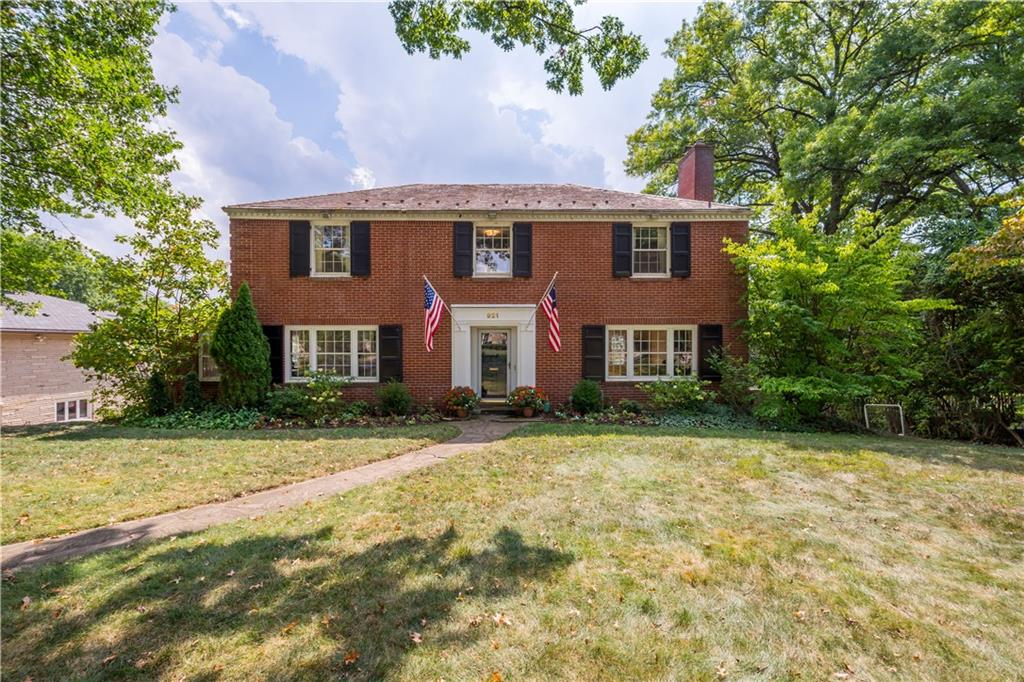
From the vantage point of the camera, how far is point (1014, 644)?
8.26 feet

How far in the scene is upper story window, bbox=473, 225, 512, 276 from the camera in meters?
11.6

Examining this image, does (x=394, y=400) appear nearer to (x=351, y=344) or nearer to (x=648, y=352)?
(x=351, y=344)

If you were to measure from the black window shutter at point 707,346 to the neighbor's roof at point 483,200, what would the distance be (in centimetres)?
328

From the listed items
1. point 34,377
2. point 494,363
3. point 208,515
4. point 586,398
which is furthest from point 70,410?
point 586,398

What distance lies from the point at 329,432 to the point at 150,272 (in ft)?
22.7

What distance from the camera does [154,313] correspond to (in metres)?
10.6

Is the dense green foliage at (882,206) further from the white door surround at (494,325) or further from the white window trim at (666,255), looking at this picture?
the white door surround at (494,325)

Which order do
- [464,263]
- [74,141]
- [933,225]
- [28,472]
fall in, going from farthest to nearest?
[464,263], [933,225], [74,141], [28,472]

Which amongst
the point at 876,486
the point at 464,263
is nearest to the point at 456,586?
the point at 876,486

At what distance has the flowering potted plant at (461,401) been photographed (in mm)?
10461

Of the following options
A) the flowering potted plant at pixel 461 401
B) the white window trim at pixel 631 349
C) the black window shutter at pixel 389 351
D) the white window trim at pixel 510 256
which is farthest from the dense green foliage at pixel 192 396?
the white window trim at pixel 631 349

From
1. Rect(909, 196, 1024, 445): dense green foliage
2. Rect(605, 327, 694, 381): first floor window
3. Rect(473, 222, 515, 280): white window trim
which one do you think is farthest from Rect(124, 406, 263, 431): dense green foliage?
Rect(909, 196, 1024, 445): dense green foliage

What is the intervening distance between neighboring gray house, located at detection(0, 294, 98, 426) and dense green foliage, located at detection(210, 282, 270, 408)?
8851 mm

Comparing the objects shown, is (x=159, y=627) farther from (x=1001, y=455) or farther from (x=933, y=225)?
(x=933, y=225)
